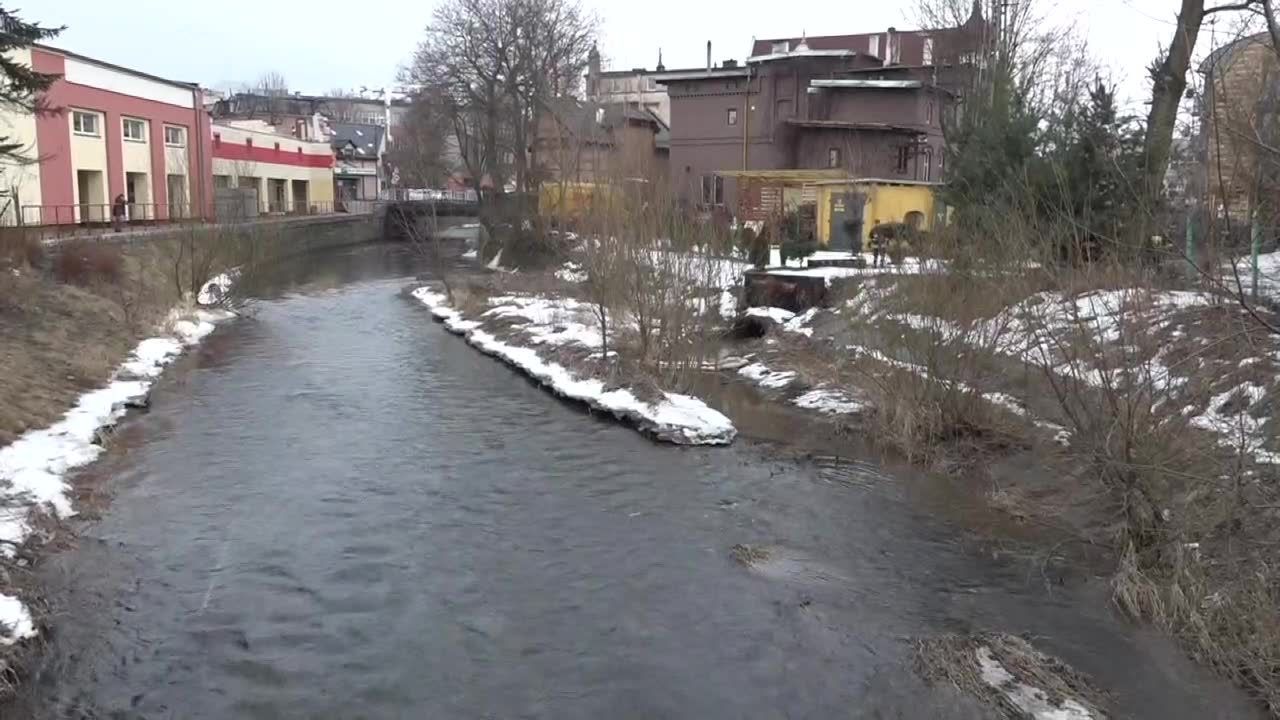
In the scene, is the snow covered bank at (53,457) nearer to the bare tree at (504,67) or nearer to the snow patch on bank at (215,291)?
the snow patch on bank at (215,291)

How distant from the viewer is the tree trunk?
29.1 ft

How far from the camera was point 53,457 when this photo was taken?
11.9m

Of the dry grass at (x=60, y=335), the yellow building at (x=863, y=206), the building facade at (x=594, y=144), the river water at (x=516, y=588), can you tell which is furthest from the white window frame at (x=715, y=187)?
the river water at (x=516, y=588)

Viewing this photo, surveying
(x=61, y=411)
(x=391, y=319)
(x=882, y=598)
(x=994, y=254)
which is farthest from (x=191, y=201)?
(x=882, y=598)

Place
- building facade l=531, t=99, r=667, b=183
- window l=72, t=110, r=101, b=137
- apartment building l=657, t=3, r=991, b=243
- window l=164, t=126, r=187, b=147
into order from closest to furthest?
1. building facade l=531, t=99, r=667, b=183
2. window l=72, t=110, r=101, b=137
3. apartment building l=657, t=3, r=991, b=243
4. window l=164, t=126, r=187, b=147

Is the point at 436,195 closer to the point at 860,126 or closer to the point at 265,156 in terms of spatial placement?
the point at 265,156

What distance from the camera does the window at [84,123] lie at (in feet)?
130

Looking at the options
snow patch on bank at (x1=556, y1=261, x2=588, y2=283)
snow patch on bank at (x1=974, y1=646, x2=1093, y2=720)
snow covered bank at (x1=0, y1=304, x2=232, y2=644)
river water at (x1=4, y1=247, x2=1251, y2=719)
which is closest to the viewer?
snow patch on bank at (x1=974, y1=646, x2=1093, y2=720)

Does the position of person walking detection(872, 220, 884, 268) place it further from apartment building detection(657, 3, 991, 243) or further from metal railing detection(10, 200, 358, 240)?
metal railing detection(10, 200, 358, 240)

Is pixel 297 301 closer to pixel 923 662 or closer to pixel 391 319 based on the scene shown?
pixel 391 319

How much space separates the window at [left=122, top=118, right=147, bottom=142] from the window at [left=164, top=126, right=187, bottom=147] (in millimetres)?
1744

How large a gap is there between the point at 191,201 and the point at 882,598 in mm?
22930

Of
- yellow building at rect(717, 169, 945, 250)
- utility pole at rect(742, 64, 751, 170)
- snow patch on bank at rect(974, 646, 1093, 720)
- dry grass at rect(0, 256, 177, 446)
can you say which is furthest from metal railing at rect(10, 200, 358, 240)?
snow patch on bank at rect(974, 646, 1093, 720)

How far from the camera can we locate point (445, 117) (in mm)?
50469
